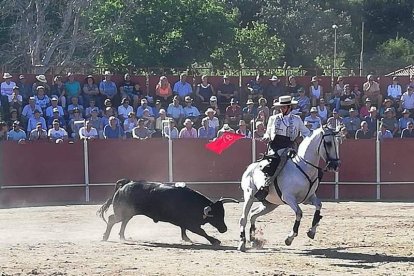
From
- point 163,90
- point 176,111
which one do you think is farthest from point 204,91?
point 176,111

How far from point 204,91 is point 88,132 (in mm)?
3141

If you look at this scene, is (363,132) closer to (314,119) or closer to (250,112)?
(314,119)

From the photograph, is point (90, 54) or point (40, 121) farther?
point (90, 54)

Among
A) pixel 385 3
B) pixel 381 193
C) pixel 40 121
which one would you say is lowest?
pixel 381 193

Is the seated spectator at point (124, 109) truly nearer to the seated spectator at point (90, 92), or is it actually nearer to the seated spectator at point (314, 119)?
the seated spectator at point (90, 92)

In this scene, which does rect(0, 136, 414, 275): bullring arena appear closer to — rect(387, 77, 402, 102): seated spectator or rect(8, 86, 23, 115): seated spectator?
rect(8, 86, 23, 115): seated spectator

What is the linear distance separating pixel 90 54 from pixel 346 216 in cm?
1915

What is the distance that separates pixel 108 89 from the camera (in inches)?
854

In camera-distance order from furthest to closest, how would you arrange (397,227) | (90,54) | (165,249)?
(90,54), (397,227), (165,249)

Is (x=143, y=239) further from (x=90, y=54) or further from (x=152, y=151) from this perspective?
(x=90, y=54)

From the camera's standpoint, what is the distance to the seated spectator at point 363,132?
838 inches

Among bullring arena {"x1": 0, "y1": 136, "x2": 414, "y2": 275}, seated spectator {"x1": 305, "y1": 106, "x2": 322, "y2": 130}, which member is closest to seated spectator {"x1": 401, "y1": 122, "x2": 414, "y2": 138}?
bullring arena {"x1": 0, "y1": 136, "x2": 414, "y2": 275}

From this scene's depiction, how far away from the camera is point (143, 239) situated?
44.1 ft

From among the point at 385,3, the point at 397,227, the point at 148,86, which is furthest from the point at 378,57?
the point at 397,227
